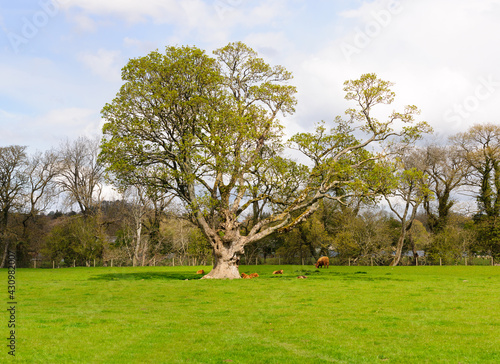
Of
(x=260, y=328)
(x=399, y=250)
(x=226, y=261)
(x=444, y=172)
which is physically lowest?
(x=399, y=250)

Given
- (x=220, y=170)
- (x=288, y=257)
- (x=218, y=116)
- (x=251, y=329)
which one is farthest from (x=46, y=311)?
(x=288, y=257)

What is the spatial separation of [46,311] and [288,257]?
54815 millimetres

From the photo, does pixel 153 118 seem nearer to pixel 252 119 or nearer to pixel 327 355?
pixel 252 119

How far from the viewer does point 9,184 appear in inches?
2506

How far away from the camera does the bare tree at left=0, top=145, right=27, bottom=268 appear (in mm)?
63531

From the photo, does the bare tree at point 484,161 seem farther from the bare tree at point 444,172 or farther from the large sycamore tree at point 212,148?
the large sycamore tree at point 212,148

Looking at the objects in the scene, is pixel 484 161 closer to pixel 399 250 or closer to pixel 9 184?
pixel 399 250

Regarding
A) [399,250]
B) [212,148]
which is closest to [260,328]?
[212,148]

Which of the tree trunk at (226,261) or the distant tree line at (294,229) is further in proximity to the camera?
the distant tree line at (294,229)

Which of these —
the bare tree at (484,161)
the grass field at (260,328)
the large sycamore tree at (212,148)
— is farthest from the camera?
the bare tree at (484,161)

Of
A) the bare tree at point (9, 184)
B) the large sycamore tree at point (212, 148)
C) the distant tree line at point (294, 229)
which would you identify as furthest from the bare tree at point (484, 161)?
the bare tree at point (9, 184)

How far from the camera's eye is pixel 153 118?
3234cm

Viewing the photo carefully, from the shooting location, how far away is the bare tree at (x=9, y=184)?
208 feet

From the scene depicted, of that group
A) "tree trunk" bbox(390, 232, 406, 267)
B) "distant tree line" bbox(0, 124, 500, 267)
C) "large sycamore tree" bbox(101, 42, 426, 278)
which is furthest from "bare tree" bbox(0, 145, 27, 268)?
"tree trunk" bbox(390, 232, 406, 267)
